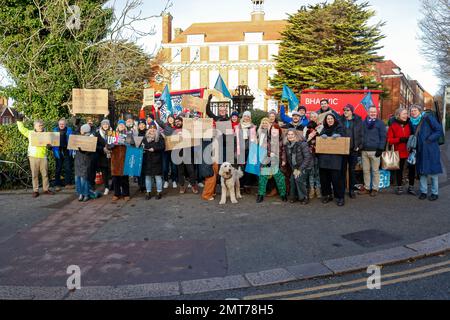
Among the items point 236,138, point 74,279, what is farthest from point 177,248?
point 236,138

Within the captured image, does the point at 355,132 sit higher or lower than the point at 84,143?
higher

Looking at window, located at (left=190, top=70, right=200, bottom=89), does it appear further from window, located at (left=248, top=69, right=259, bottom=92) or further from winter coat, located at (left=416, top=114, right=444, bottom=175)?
winter coat, located at (left=416, top=114, right=444, bottom=175)

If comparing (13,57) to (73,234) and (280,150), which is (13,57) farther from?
(280,150)

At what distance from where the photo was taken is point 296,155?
803 centimetres

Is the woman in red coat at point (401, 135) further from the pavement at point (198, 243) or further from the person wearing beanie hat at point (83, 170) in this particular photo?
the person wearing beanie hat at point (83, 170)

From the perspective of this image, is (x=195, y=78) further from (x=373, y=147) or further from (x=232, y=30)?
(x=373, y=147)

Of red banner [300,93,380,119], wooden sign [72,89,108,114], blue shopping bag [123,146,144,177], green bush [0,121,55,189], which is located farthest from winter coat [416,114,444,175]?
green bush [0,121,55,189]

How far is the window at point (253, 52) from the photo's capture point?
176 feet

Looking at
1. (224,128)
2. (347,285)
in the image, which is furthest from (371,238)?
(224,128)

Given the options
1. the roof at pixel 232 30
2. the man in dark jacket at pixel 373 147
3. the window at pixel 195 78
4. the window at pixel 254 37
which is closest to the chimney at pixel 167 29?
the roof at pixel 232 30

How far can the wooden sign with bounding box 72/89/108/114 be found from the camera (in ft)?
31.7

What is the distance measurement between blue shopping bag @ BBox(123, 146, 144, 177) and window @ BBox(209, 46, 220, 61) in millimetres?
47727

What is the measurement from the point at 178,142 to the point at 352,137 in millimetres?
4062
